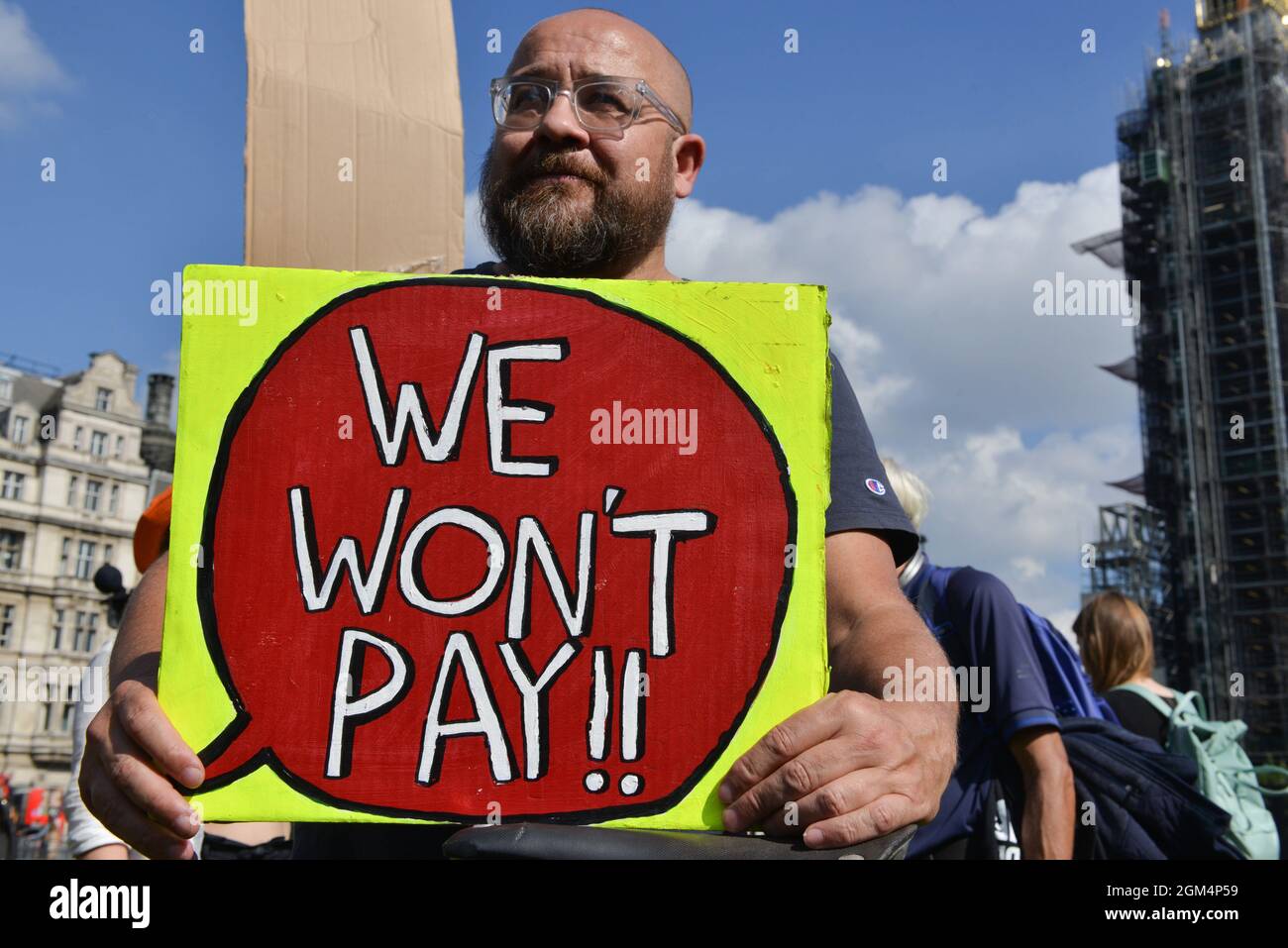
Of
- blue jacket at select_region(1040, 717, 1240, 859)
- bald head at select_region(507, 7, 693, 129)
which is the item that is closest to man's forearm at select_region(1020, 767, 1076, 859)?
blue jacket at select_region(1040, 717, 1240, 859)

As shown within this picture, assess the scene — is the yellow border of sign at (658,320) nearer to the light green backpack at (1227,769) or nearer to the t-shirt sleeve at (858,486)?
the t-shirt sleeve at (858,486)

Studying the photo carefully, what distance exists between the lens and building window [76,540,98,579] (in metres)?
45.5

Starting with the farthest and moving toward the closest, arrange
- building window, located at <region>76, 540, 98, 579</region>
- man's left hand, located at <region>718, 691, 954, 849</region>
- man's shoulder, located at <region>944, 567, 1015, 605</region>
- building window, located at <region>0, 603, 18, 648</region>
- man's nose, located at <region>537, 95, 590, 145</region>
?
1. building window, located at <region>76, 540, 98, 579</region>
2. building window, located at <region>0, 603, 18, 648</region>
3. man's shoulder, located at <region>944, 567, 1015, 605</region>
4. man's nose, located at <region>537, 95, 590, 145</region>
5. man's left hand, located at <region>718, 691, 954, 849</region>

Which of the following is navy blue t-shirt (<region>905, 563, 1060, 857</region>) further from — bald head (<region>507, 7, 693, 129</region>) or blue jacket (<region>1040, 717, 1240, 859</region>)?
bald head (<region>507, 7, 693, 129</region>)

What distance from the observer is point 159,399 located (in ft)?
157

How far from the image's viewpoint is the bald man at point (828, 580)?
1.33 metres

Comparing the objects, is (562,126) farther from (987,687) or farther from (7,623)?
(7,623)

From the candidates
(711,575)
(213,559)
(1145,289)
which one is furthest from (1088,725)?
(1145,289)

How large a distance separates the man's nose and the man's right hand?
1076 mm

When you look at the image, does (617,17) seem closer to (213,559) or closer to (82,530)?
(213,559)

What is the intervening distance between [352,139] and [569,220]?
718 mm

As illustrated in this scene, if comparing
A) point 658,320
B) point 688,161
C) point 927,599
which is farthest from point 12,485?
point 658,320

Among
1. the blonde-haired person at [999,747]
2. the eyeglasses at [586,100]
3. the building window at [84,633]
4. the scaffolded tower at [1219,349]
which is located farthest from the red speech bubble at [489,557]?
the building window at [84,633]
